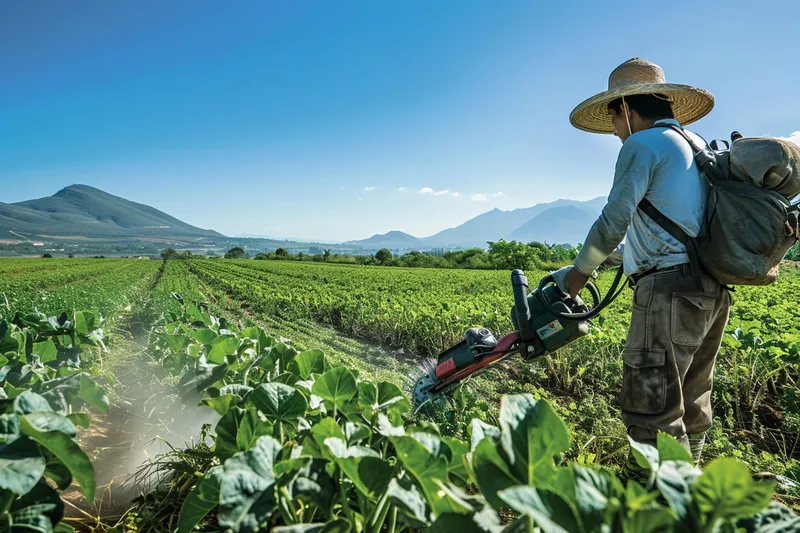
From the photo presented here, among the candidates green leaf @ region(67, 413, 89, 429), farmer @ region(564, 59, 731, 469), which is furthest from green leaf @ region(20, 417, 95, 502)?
farmer @ region(564, 59, 731, 469)

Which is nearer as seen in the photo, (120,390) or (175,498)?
(175,498)

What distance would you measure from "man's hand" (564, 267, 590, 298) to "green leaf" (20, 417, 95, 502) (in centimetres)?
204

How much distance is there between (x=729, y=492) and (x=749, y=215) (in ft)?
6.03

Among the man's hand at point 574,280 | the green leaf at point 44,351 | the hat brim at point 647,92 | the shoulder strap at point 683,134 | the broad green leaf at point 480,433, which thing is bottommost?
the green leaf at point 44,351

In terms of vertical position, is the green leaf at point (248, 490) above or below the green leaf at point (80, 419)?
below

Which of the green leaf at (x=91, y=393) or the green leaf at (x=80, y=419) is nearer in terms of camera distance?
the green leaf at (x=80, y=419)

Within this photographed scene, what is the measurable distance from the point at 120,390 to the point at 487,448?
9.42 ft

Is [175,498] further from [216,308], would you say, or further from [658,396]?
[216,308]

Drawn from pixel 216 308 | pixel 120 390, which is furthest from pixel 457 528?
pixel 216 308

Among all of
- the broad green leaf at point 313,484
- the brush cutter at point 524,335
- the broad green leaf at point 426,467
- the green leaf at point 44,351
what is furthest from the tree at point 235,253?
the broad green leaf at point 426,467

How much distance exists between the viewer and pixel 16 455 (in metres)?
0.75

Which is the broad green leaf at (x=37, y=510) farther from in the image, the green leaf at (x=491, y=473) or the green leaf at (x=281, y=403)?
the green leaf at (x=491, y=473)

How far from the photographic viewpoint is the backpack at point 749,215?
1.84 meters

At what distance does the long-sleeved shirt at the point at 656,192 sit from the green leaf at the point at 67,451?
200cm
